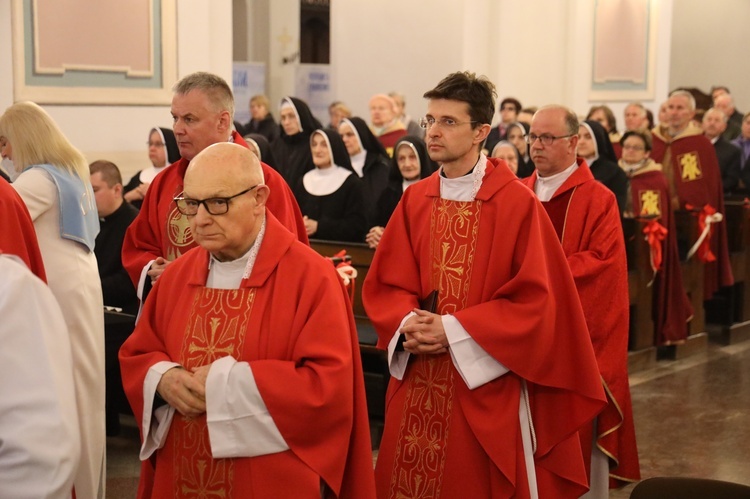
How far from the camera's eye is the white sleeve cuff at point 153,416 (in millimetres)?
3189

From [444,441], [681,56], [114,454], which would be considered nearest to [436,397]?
[444,441]

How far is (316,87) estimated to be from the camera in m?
17.8

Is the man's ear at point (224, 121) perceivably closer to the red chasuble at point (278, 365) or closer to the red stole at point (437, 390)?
the red stole at point (437, 390)

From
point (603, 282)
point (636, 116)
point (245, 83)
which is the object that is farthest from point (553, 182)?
point (245, 83)

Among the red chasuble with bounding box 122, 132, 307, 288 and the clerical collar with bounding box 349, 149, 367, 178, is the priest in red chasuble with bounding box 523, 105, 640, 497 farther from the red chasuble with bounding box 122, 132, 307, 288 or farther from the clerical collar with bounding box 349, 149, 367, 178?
the clerical collar with bounding box 349, 149, 367, 178

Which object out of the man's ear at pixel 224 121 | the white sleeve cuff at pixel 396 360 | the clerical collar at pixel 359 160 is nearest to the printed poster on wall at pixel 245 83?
the clerical collar at pixel 359 160

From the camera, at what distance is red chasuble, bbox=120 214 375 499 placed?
10.2 feet

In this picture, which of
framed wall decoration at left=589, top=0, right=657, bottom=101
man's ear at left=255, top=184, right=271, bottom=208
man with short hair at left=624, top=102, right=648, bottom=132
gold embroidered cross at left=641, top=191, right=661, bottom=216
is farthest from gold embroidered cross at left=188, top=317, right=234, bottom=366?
framed wall decoration at left=589, top=0, right=657, bottom=101

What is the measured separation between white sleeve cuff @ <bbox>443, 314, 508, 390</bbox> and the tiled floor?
2.34 meters

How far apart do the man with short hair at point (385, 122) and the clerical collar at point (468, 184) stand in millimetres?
8355

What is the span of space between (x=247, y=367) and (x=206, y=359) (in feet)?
0.61

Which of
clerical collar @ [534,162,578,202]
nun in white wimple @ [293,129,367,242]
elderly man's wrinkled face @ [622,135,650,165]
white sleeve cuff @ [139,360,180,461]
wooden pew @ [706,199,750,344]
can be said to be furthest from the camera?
wooden pew @ [706,199,750,344]

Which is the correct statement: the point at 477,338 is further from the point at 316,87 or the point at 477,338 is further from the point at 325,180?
the point at 316,87

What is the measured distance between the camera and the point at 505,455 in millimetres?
3996
